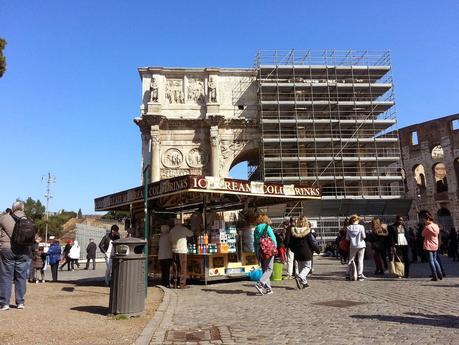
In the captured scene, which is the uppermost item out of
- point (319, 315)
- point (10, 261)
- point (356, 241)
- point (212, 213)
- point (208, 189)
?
point (208, 189)

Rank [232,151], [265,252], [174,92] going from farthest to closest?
[174,92] → [232,151] → [265,252]

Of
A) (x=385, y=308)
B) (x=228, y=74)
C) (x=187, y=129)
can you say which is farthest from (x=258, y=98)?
(x=385, y=308)

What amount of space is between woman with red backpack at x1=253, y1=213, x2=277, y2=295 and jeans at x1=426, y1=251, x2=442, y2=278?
4215mm

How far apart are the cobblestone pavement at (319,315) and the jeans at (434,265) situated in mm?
386

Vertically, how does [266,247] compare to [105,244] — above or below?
below

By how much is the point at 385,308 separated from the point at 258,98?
28879mm

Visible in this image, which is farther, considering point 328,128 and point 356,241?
point 328,128

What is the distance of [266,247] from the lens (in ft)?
30.0

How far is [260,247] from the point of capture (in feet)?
30.2

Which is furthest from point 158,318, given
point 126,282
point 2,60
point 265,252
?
point 2,60

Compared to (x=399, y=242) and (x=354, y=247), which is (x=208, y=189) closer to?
(x=354, y=247)

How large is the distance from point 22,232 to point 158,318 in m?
2.83

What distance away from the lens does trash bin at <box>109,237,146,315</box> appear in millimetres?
6625

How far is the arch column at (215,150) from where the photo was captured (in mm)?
32344
